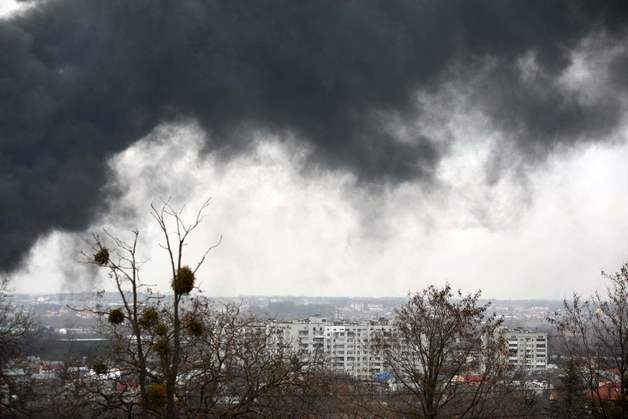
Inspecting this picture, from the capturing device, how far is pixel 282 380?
10.9 metres

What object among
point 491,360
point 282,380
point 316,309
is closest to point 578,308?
point 491,360

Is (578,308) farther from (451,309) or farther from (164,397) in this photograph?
(164,397)

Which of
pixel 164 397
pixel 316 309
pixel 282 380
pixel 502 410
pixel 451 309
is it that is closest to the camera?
pixel 164 397

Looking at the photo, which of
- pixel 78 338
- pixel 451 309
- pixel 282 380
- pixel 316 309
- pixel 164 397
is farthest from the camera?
pixel 316 309

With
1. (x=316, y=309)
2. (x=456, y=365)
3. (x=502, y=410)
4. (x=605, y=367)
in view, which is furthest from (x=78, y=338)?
(x=316, y=309)

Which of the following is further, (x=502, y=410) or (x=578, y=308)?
(x=502, y=410)

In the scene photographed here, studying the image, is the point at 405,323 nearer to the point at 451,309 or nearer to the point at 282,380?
the point at 451,309

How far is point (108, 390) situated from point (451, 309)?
10.0 m

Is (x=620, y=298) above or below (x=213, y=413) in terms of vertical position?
above

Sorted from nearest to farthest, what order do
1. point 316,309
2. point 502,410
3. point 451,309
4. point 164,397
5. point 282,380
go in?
point 164,397
point 282,380
point 451,309
point 502,410
point 316,309

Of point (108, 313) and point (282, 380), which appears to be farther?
point (282, 380)

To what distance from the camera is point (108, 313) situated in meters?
10.1

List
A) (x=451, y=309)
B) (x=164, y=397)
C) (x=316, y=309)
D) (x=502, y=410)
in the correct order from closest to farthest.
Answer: (x=164, y=397), (x=451, y=309), (x=502, y=410), (x=316, y=309)

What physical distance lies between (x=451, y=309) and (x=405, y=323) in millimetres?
1518
